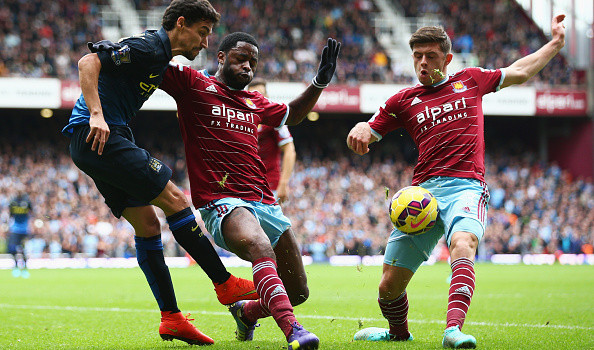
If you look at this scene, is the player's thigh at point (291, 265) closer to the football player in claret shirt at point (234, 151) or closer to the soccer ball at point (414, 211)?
the football player in claret shirt at point (234, 151)

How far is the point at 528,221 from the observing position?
91.5 ft

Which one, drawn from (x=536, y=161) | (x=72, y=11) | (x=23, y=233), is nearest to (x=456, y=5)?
(x=536, y=161)

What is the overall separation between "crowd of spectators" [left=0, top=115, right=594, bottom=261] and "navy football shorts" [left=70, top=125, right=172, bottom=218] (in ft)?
60.6

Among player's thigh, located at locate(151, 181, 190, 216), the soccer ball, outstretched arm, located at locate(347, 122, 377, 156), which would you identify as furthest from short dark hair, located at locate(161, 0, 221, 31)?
the soccer ball

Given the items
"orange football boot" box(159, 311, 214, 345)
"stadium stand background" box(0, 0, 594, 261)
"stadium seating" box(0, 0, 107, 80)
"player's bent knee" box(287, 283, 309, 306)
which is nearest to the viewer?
"orange football boot" box(159, 311, 214, 345)

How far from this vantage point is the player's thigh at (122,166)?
4.66m

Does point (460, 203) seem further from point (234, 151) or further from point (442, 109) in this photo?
point (234, 151)

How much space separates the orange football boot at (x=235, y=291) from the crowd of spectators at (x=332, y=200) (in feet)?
60.8

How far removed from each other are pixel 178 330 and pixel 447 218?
2045 millimetres

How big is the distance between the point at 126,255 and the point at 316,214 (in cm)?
659

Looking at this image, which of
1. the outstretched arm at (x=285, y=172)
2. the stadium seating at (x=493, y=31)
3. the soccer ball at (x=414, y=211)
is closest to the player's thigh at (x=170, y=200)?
the soccer ball at (x=414, y=211)

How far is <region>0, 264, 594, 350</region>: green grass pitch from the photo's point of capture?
5461 millimetres

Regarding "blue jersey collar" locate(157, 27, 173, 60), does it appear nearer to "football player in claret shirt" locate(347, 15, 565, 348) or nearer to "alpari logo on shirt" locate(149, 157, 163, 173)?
"alpari logo on shirt" locate(149, 157, 163, 173)

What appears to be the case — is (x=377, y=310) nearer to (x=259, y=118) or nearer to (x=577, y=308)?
(x=577, y=308)
